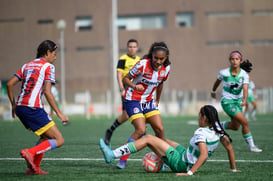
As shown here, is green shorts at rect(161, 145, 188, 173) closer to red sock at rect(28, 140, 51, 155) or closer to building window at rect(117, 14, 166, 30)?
red sock at rect(28, 140, 51, 155)

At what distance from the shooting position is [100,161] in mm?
9719

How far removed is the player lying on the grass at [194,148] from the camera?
7312 mm

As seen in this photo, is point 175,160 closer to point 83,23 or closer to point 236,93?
point 236,93

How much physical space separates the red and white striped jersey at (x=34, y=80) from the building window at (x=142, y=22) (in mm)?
52903

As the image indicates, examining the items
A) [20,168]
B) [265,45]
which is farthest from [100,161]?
[265,45]

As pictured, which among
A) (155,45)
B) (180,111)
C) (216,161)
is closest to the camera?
(155,45)

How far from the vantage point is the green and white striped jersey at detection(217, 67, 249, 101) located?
11.8 m

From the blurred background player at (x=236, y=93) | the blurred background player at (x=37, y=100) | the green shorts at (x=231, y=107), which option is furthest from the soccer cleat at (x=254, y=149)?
the blurred background player at (x=37, y=100)

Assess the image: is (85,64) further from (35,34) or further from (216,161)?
(216,161)

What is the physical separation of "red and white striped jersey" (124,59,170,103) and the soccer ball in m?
1.32

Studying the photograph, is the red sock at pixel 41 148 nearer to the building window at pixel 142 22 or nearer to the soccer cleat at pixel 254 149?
the soccer cleat at pixel 254 149

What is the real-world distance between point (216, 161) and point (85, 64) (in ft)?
173

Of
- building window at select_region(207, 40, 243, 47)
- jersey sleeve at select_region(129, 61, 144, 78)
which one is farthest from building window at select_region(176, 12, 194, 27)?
jersey sleeve at select_region(129, 61, 144, 78)

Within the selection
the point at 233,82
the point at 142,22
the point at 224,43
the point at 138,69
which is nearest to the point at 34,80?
the point at 138,69
